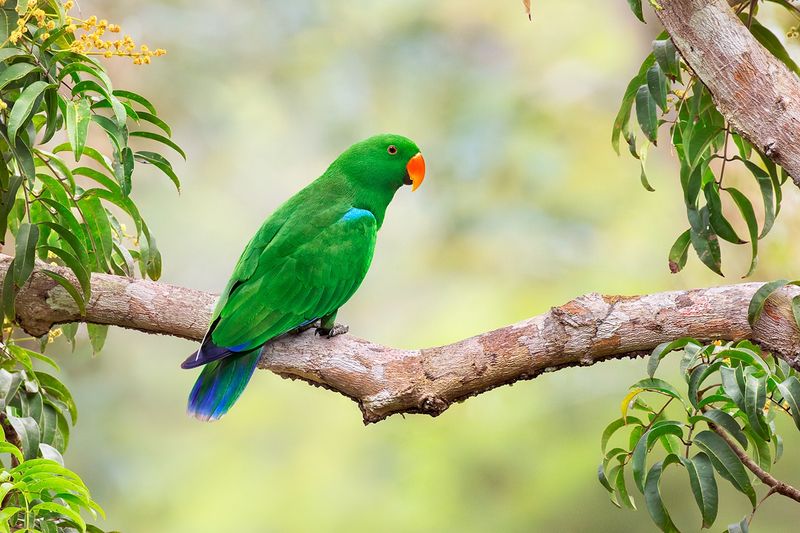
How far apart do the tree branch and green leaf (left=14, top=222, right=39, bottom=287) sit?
54.5 inches

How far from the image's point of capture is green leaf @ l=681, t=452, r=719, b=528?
5.09ft

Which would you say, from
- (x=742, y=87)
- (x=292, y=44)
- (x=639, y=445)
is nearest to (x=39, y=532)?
(x=639, y=445)

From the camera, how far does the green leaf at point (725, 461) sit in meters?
1.58

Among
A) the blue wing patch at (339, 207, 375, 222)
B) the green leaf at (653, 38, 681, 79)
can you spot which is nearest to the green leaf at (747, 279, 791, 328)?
the green leaf at (653, 38, 681, 79)

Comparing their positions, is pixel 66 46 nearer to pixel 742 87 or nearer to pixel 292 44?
pixel 742 87

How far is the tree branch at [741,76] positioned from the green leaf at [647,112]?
275mm

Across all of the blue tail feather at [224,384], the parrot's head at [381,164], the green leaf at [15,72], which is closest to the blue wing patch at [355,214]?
the parrot's head at [381,164]

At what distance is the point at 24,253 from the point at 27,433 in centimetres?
38

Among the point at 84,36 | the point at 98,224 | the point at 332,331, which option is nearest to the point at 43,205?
the point at 98,224

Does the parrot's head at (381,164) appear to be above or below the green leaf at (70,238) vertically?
above

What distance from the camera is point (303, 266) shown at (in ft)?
7.64

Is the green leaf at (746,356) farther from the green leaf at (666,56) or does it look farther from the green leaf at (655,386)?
the green leaf at (666,56)

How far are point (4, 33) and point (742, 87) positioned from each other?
147 centimetres

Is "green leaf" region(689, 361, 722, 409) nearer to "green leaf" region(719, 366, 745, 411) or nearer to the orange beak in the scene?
"green leaf" region(719, 366, 745, 411)
